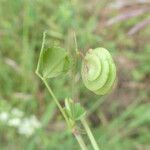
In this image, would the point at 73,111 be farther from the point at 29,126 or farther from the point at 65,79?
the point at 65,79

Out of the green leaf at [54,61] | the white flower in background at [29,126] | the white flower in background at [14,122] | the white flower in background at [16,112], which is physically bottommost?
the white flower in background at [29,126]

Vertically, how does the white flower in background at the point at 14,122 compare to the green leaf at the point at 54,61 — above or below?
below

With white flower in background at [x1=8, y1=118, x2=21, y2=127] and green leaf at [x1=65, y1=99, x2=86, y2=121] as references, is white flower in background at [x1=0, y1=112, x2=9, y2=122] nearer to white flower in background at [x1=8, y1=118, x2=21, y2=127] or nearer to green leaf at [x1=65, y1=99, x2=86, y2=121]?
white flower in background at [x1=8, y1=118, x2=21, y2=127]

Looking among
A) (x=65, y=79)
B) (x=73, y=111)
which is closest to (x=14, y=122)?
(x=65, y=79)

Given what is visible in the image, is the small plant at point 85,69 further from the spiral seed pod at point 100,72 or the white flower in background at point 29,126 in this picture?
the white flower in background at point 29,126

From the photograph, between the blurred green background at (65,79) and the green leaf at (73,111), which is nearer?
the green leaf at (73,111)

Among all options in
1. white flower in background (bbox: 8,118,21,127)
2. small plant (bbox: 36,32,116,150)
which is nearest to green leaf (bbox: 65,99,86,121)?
small plant (bbox: 36,32,116,150)

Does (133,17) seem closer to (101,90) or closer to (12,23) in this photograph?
(12,23)

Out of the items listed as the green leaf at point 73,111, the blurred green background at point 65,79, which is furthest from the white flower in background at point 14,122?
the green leaf at point 73,111
